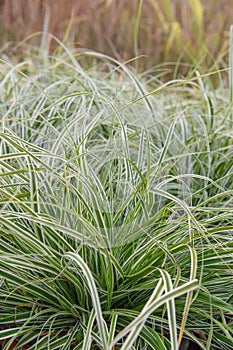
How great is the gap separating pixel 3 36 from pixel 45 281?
2603 millimetres

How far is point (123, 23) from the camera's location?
3.52 metres

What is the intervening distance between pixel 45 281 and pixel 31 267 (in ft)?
0.18

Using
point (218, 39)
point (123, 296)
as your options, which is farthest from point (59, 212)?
point (218, 39)

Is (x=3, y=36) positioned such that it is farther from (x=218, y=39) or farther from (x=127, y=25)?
(x=218, y=39)

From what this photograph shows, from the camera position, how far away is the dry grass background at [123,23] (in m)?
3.38

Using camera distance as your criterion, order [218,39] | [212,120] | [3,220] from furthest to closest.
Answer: [218,39]
[212,120]
[3,220]

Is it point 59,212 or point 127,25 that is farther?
point 127,25

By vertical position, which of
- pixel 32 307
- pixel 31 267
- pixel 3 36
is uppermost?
pixel 31 267

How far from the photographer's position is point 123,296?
3.92 feet

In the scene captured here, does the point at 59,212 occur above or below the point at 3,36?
above

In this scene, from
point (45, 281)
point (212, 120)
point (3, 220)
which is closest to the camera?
point (3, 220)

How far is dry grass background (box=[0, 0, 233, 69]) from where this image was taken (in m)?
3.38

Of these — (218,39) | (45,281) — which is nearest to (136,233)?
(45,281)

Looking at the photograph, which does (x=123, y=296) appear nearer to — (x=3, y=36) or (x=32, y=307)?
(x=32, y=307)
